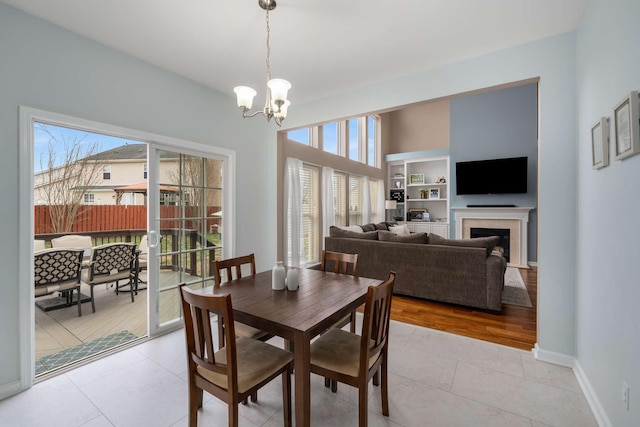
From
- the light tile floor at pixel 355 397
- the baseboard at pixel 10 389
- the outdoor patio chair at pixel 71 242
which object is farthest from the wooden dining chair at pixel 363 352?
the outdoor patio chair at pixel 71 242

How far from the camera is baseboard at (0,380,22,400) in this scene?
1.94 m

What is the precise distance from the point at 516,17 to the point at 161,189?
3513 millimetres

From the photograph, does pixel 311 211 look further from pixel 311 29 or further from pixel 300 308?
pixel 300 308

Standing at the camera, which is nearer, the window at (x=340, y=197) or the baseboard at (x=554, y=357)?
the baseboard at (x=554, y=357)

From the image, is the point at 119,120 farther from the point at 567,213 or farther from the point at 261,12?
the point at 567,213

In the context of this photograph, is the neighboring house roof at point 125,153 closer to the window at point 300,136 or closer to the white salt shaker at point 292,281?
the window at point 300,136

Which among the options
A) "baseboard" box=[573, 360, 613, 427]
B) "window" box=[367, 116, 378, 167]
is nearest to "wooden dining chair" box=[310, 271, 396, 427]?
"baseboard" box=[573, 360, 613, 427]

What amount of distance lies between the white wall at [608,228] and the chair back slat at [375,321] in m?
1.14

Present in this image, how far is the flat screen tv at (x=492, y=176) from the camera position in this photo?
6270mm

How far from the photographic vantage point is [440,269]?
370cm

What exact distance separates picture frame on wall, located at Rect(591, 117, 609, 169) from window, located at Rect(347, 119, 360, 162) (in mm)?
5221

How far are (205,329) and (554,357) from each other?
111 inches

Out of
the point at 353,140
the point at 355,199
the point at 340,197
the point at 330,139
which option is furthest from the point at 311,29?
the point at 355,199

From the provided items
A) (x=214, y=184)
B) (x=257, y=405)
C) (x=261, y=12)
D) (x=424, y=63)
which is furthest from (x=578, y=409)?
(x=214, y=184)
